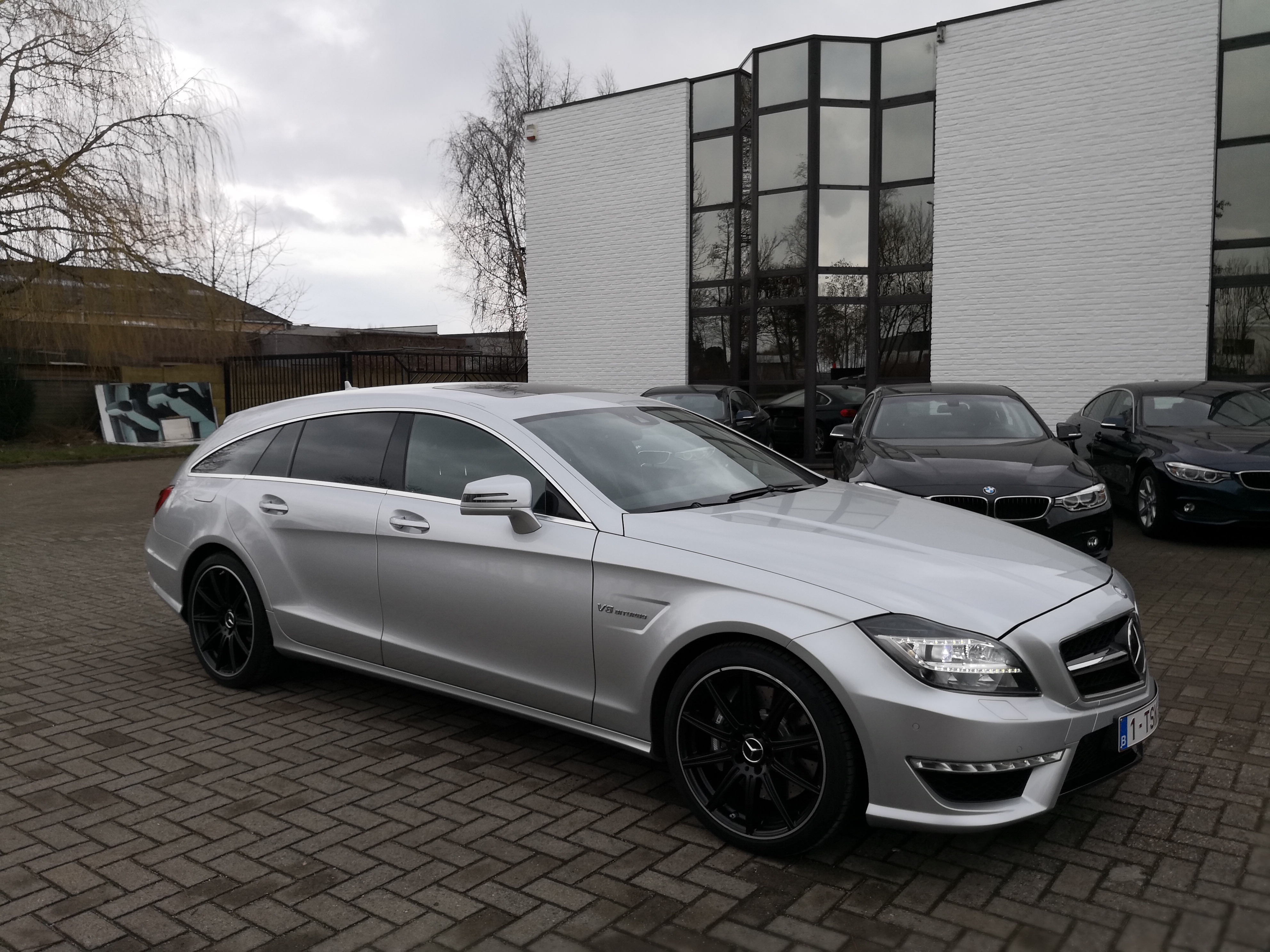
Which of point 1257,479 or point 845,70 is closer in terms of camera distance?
point 1257,479

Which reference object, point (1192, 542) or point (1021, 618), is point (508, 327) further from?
point (1021, 618)

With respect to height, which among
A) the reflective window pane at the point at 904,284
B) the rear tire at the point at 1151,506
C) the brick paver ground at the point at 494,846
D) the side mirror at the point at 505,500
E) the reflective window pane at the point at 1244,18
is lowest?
the brick paver ground at the point at 494,846

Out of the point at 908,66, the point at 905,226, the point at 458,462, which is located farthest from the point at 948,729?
the point at 908,66

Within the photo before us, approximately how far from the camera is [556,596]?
12.7 feet

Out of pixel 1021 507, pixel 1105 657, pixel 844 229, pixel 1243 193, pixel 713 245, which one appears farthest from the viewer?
pixel 713 245

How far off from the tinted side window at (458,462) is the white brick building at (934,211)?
13.7 meters

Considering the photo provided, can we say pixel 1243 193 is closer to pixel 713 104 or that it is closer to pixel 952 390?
pixel 952 390

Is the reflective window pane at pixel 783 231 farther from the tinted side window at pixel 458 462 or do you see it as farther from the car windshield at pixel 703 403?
the tinted side window at pixel 458 462

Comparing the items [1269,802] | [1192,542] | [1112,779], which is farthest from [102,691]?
[1192,542]

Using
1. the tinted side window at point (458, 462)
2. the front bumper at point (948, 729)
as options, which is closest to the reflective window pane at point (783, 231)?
the tinted side window at point (458, 462)

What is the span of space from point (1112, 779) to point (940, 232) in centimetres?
1465

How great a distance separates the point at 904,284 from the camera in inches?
715

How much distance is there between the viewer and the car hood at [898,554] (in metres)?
3.27

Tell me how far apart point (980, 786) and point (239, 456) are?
403 centimetres
